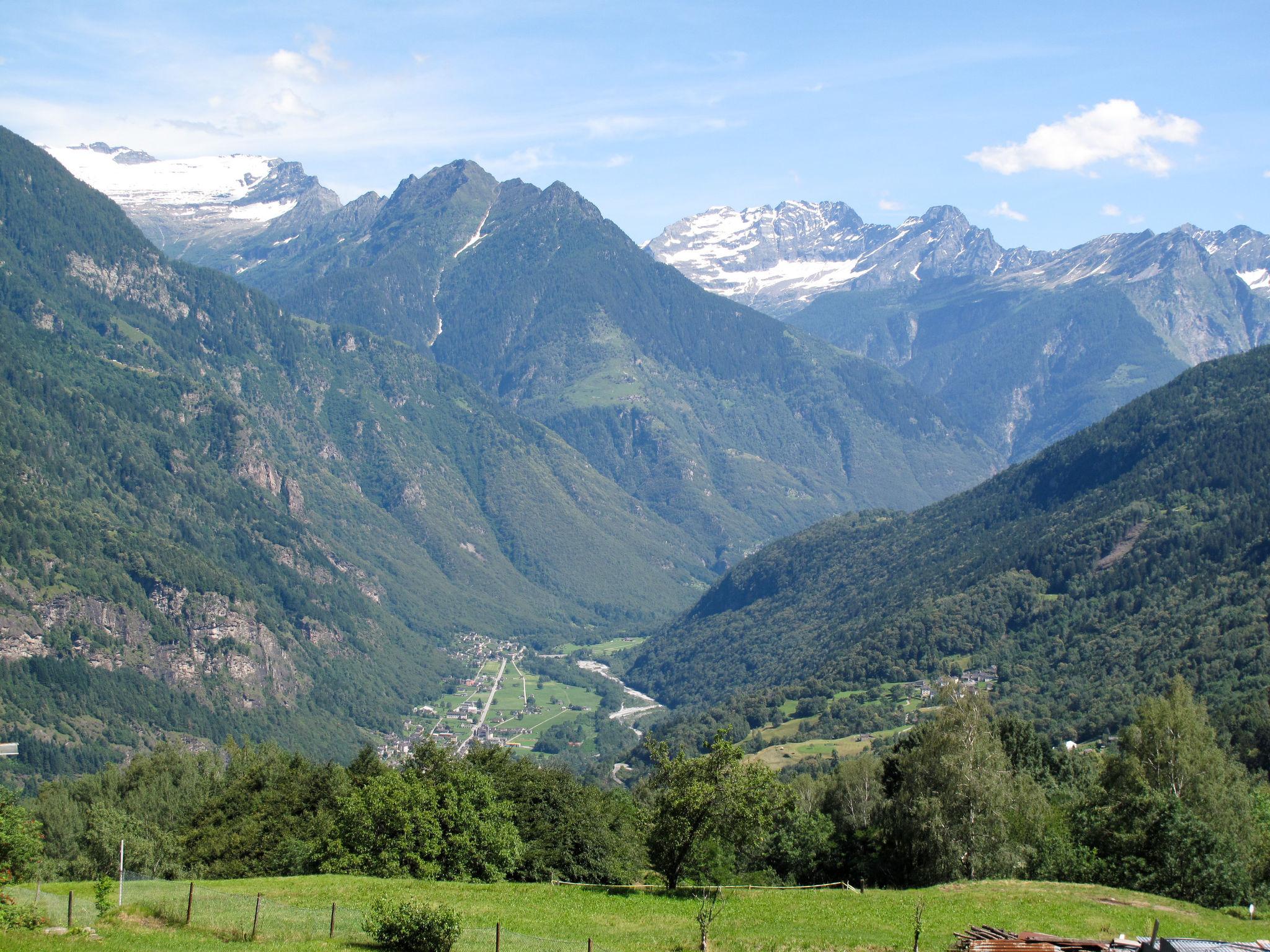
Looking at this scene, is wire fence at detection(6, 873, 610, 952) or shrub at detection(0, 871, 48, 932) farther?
wire fence at detection(6, 873, 610, 952)

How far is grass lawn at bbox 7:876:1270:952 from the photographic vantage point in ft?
174

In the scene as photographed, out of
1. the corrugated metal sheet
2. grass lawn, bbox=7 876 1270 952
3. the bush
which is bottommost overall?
grass lawn, bbox=7 876 1270 952

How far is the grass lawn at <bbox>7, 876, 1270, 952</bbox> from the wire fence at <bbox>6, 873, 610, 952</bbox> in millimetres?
156

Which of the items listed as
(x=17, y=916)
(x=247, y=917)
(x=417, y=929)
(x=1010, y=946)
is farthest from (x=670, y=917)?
(x=17, y=916)

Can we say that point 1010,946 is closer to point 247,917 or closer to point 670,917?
point 670,917

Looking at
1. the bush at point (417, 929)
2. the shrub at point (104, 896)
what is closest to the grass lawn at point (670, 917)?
the shrub at point (104, 896)

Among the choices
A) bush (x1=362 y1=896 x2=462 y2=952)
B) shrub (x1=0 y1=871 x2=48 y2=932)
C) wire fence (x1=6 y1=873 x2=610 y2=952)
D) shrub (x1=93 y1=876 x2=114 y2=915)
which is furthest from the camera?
shrub (x1=93 y1=876 x2=114 y2=915)

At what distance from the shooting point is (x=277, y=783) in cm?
12238

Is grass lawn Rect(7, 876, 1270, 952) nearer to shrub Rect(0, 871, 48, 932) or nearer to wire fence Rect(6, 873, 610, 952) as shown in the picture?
wire fence Rect(6, 873, 610, 952)

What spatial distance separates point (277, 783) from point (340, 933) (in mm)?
72902

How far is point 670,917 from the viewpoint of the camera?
209 feet

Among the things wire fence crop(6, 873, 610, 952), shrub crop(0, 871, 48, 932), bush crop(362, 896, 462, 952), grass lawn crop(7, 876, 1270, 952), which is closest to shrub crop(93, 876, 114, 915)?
wire fence crop(6, 873, 610, 952)

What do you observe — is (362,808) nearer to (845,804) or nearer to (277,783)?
(277,783)

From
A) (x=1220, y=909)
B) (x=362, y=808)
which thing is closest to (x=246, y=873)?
(x=362, y=808)
